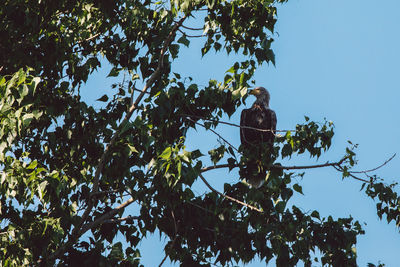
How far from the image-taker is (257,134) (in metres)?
6.11

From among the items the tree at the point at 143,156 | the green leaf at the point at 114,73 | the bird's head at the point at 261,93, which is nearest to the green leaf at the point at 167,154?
the tree at the point at 143,156

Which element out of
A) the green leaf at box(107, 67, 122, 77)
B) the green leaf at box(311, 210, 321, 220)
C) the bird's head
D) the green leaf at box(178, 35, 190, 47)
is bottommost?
the green leaf at box(311, 210, 321, 220)

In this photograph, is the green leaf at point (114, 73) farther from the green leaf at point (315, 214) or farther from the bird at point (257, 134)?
the green leaf at point (315, 214)

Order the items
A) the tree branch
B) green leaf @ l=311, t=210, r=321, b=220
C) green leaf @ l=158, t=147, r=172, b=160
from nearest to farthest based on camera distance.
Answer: green leaf @ l=158, t=147, r=172, b=160 < green leaf @ l=311, t=210, r=321, b=220 < the tree branch

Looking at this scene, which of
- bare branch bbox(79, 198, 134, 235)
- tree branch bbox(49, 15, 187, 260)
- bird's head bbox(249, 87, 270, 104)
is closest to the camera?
tree branch bbox(49, 15, 187, 260)

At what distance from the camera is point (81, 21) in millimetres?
4863

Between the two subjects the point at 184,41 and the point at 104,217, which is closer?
the point at 184,41

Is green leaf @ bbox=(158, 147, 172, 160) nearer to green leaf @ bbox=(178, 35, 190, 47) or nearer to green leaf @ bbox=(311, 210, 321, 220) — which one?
green leaf @ bbox=(178, 35, 190, 47)

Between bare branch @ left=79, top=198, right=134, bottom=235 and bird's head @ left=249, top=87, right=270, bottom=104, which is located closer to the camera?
bare branch @ left=79, top=198, right=134, bottom=235

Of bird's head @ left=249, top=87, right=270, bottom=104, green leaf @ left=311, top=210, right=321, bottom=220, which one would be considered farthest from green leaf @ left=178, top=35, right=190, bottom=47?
bird's head @ left=249, top=87, right=270, bottom=104

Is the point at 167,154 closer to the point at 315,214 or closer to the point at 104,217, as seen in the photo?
the point at 315,214

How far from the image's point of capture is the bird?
4281 mm

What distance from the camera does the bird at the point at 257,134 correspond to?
4281mm

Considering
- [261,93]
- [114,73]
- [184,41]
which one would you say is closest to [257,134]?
[261,93]
